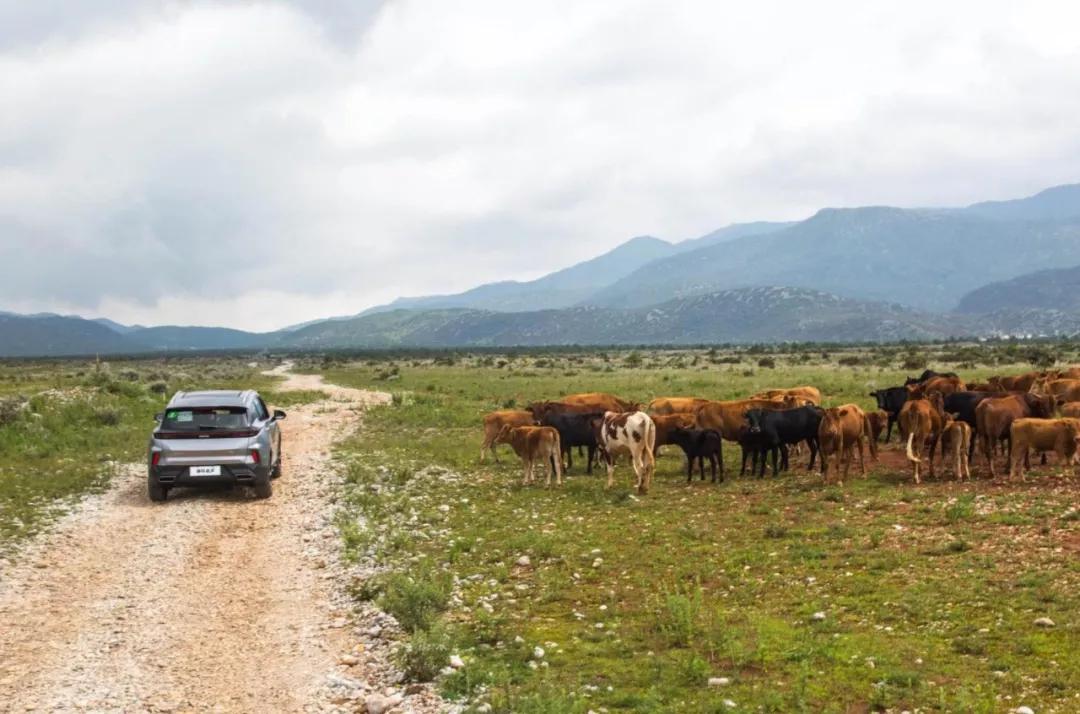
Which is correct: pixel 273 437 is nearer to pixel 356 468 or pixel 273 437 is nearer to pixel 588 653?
pixel 356 468

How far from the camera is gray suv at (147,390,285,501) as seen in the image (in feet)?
58.8

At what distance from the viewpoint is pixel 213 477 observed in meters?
18.0

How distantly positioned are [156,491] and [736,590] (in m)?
13.4

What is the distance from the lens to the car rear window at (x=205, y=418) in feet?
60.1

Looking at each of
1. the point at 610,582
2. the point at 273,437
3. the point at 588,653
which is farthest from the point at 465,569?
the point at 273,437

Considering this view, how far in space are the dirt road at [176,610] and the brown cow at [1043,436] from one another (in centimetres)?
1401

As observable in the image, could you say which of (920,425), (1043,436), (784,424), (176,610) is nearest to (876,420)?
(920,425)

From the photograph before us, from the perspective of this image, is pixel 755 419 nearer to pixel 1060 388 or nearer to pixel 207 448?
pixel 1060 388

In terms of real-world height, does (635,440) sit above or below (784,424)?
A: below

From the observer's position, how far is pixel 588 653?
9.08 metres

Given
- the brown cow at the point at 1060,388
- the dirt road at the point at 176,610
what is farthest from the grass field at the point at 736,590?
the brown cow at the point at 1060,388

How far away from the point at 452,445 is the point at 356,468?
5.65 m

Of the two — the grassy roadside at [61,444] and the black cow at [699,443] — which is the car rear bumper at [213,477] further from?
the black cow at [699,443]

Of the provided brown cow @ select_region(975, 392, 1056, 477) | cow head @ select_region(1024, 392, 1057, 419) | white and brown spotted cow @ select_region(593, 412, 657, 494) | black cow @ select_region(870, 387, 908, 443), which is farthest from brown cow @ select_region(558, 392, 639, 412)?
cow head @ select_region(1024, 392, 1057, 419)
